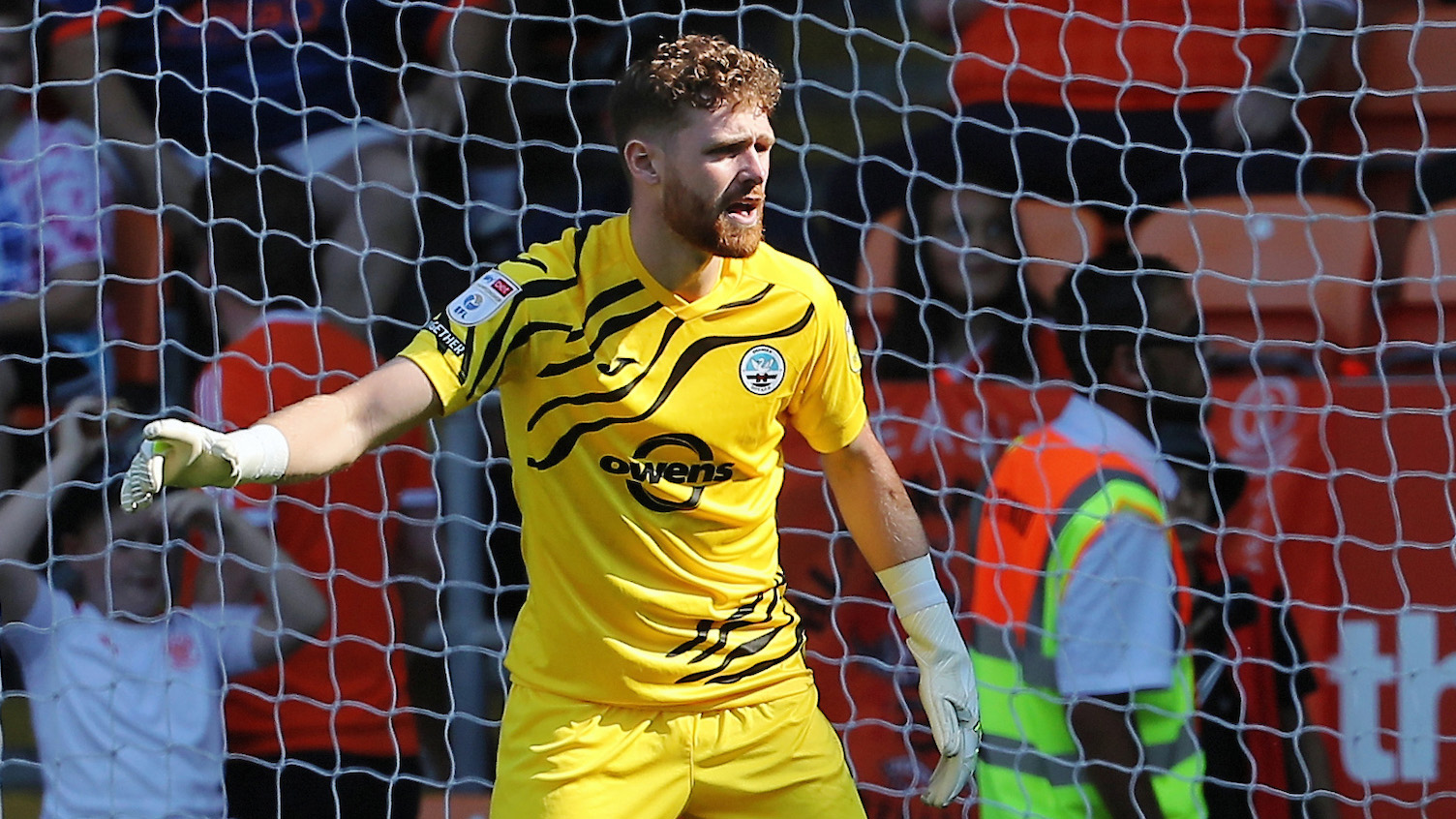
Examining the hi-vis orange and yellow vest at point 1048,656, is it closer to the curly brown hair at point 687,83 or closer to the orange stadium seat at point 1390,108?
the orange stadium seat at point 1390,108

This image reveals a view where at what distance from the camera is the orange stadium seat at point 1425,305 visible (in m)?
3.67

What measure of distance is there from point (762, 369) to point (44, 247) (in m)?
2.31

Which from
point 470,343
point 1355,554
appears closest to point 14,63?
point 470,343

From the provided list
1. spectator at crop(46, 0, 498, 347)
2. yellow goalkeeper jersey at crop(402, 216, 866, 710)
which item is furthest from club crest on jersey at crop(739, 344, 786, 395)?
spectator at crop(46, 0, 498, 347)

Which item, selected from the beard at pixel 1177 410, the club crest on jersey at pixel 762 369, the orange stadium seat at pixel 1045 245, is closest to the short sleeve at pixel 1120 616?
the beard at pixel 1177 410

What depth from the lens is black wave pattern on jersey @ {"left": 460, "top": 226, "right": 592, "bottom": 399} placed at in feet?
7.47

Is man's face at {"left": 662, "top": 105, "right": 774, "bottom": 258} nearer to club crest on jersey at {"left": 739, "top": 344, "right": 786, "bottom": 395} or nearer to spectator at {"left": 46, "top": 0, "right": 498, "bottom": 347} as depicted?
club crest on jersey at {"left": 739, "top": 344, "right": 786, "bottom": 395}

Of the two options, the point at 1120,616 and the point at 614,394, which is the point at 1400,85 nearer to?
the point at 1120,616

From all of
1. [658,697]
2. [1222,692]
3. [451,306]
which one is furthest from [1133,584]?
[451,306]

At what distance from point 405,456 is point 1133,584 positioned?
1712 millimetres

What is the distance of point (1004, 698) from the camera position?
11.8 ft

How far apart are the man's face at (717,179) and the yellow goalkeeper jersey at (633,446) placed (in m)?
0.12

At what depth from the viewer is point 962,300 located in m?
3.78

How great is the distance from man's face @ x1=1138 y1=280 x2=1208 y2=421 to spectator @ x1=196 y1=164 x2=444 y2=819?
5.61 feet
